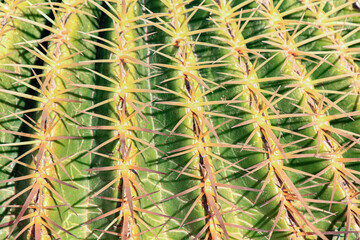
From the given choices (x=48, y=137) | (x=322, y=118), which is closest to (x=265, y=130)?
(x=322, y=118)

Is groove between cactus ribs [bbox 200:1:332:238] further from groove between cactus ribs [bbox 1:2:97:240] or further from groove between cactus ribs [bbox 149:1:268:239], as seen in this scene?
groove between cactus ribs [bbox 1:2:97:240]

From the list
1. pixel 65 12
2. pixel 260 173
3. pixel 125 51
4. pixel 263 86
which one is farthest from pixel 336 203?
pixel 65 12

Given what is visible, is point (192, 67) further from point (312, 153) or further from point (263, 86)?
point (312, 153)

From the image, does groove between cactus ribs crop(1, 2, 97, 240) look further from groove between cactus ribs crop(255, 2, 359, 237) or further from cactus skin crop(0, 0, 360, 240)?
groove between cactus ribs crop(255, 2, 359, 237)

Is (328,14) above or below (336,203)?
above

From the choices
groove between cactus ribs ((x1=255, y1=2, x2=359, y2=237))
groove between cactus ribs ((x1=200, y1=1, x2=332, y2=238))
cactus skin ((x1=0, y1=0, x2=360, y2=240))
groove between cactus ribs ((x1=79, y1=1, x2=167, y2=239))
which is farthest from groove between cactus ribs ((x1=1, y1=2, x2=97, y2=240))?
groove between cactus ribs ((x1=255, y1=2, x2=359, y2=237))

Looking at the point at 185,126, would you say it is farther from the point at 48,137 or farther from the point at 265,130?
the point at 48,137

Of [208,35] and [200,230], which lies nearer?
[200,230]

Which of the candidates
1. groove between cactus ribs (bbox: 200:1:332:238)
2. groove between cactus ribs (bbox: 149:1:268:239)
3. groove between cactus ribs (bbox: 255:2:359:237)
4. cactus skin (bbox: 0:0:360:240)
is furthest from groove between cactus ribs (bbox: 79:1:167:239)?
groove between cactus ribs (bbox: 255:2:359:237)

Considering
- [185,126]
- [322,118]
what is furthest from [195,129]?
[322,118]
